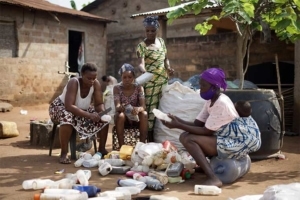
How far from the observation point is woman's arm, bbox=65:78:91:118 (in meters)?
4.52

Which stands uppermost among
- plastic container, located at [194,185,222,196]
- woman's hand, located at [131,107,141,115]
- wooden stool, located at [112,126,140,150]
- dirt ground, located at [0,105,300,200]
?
woman's hand, located at [131,107,141,115]

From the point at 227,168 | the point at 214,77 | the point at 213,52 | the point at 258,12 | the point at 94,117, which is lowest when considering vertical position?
the point at 227,168

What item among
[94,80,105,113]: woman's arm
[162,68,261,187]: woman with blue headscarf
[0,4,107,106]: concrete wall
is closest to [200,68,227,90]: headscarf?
[162,68,261,187]: woman with blue headscarf

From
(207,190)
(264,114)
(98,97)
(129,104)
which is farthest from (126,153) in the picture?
(264,114)

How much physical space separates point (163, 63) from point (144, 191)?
219 cm

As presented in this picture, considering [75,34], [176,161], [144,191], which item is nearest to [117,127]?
[176,161]

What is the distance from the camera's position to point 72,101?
179 inches

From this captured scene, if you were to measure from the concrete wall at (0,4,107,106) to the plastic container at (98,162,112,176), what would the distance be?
8.51 metres

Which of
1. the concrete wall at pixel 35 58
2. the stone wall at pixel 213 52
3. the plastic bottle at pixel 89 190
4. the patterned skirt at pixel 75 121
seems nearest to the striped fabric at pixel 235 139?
the plastic bottle at pixel 89 190

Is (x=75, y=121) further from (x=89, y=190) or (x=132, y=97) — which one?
(x=89, y=190)

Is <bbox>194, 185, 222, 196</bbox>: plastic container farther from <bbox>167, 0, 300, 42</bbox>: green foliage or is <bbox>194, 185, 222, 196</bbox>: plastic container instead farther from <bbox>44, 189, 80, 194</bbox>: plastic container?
<bbox>167, 0, 300, 42</bbox>: green foliage

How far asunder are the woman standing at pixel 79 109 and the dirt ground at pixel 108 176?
16.0 inches

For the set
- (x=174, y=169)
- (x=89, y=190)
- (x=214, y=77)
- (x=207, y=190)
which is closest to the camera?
(x=89, y=190)

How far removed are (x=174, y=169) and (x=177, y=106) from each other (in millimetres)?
1344
